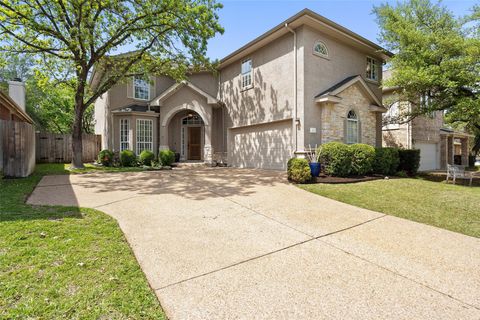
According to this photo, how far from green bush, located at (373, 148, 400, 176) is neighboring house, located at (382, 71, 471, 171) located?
4654 millimetres

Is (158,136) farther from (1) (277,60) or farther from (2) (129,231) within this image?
(2) (129,231)

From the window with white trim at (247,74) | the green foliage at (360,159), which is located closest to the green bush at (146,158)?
the window with white trim at (247,74)

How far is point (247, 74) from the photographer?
14.3 metres

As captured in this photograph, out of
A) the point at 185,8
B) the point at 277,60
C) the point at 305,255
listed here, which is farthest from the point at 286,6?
the point at 305,255

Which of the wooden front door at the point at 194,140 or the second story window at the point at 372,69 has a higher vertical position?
the second story window at the point at 372,69

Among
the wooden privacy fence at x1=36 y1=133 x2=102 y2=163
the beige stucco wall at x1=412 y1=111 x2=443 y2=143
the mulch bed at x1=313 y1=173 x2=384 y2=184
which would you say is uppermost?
the beige stucco wall at x1=412 y1=111 x2=443 y2=143

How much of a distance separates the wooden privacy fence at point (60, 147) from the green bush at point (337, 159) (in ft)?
53.7

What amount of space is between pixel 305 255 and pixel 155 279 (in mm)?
2004

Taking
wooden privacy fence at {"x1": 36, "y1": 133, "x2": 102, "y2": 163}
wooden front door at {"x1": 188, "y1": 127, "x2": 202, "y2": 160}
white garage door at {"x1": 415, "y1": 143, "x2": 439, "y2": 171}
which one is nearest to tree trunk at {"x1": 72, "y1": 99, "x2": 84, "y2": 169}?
wooden privacy fence at {"x1": 36, "y1": 133, "x2": 102, "y2": 163}

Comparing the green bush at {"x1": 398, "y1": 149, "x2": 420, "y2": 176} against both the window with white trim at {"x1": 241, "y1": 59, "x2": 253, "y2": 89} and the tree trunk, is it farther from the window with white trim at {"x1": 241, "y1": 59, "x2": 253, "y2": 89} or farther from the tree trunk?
the tree trunk

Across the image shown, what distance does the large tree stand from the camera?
10.2 m

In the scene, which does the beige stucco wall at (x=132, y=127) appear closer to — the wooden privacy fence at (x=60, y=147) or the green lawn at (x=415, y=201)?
the wooden privacy fence at (x=60, y=147)

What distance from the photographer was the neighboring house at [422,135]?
Answer: 668 inches

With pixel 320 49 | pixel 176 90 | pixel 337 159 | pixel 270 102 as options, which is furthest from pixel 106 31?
pixel 337 159
